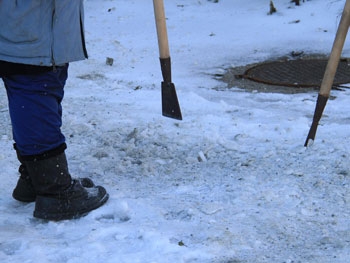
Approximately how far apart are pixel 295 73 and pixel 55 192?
338 cm

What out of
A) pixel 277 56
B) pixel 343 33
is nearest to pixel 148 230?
pixel 343 33

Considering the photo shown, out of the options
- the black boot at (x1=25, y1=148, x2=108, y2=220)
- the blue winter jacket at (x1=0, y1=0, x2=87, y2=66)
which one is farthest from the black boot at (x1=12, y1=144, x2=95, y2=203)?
the blue winter jacket at (x1=0, y1=0, x2=87, y2=66)

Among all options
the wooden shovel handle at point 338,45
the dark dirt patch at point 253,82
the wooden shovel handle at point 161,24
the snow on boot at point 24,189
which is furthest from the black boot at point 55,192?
the dark dirt patch at point 253,82

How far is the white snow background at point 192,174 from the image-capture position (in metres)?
2.28

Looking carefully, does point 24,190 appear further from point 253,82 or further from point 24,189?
point 253,82

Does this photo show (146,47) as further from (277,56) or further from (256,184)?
(256,184)

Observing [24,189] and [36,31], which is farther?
[24,189]

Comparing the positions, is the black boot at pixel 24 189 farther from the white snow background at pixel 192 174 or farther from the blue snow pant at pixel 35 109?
the blue snow pant at pixel 35 109

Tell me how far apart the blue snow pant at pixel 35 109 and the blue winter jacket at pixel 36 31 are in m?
0.07

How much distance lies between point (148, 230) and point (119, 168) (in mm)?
798

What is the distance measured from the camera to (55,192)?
2.58m

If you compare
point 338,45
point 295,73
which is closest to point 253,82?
point 295,73

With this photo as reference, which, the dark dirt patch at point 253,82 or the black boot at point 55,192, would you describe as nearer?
the black boot at point 55,192

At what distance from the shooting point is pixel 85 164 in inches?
127
